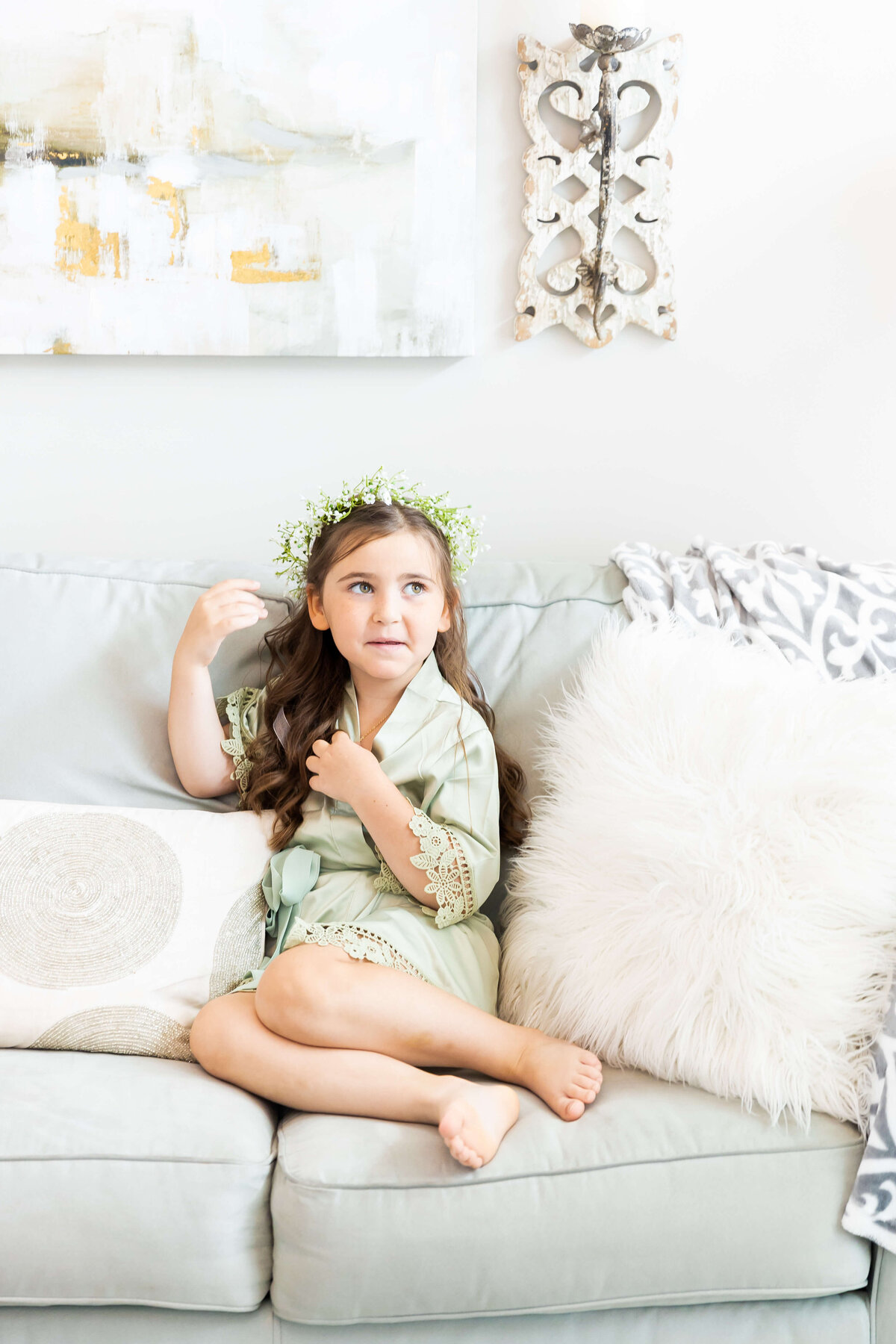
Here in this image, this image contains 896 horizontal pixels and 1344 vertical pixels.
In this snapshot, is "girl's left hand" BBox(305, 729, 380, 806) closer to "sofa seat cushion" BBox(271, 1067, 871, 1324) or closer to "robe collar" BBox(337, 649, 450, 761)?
"robe collar" BBox(337, 649, 450, 761)

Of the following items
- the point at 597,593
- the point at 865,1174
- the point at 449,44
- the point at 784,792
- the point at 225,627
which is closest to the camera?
the point at 865,1174

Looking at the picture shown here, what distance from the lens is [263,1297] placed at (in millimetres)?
969

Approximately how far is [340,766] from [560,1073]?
0.49 meters

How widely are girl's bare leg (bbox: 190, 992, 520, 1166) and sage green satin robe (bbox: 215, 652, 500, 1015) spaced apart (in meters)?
0.11

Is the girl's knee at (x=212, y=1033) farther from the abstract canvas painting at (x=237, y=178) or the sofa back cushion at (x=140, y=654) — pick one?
the abstract canvas painting at (x=237, y=178)

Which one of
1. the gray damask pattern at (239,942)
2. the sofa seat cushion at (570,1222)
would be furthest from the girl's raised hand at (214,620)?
the sofa seat cushion at (570,1222)

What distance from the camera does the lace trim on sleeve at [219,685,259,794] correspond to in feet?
4.50

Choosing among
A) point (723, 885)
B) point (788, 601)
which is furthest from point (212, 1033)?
point (788, 601)

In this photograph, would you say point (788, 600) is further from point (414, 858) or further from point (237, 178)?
point (237, 178)

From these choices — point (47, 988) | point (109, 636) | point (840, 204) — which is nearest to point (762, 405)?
point (840, 204)

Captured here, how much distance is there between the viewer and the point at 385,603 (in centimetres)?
129

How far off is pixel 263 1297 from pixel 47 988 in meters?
0.44

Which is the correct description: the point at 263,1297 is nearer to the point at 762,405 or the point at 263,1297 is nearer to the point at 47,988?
the point at 47,988

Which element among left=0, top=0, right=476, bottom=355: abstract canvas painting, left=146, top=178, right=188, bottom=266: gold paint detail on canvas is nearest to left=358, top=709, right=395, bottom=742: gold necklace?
left=0, top=0, right=476, bottom=355: abstract canvas painting
